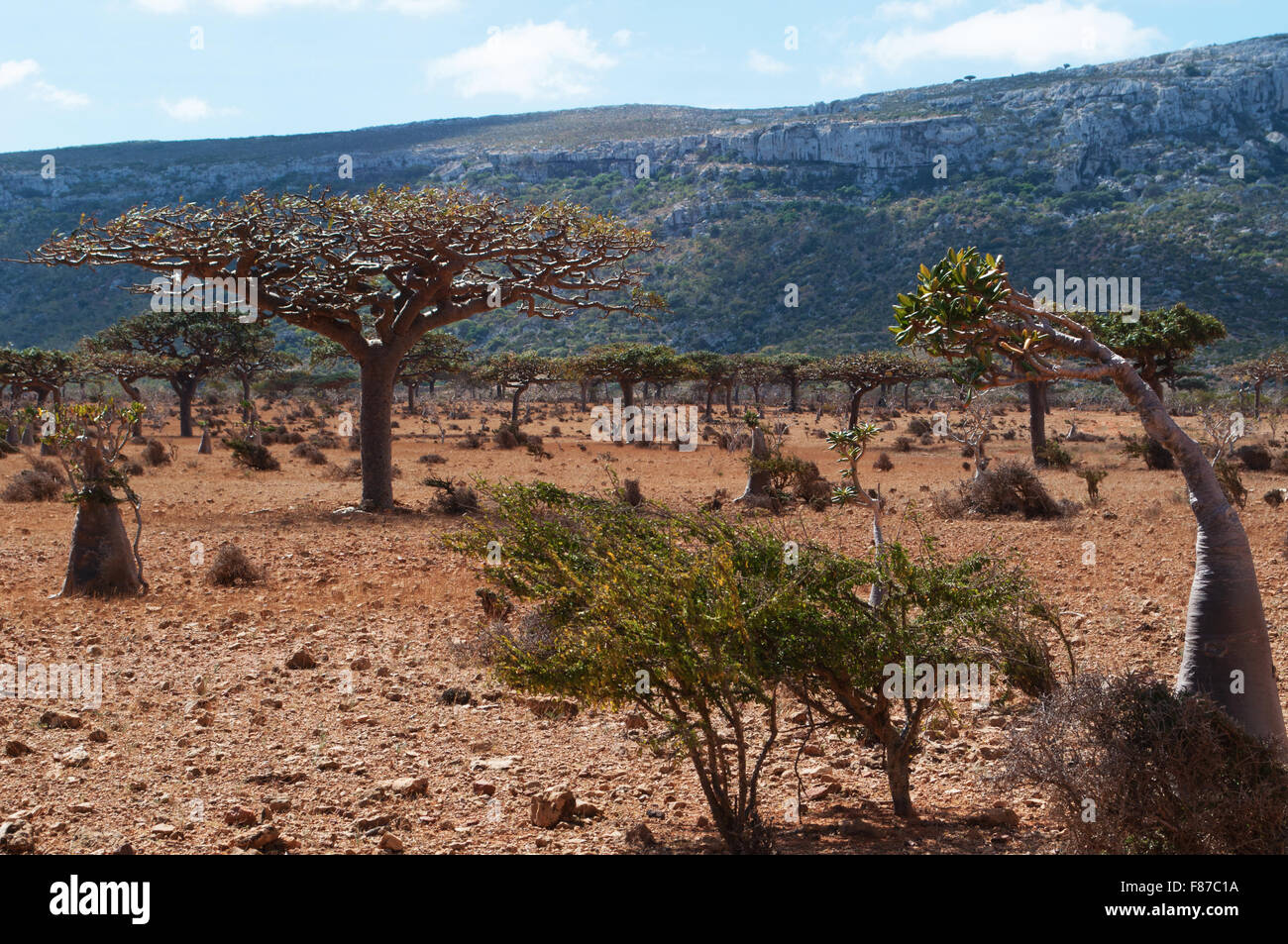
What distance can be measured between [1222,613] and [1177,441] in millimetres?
736

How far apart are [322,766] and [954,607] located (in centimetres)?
340

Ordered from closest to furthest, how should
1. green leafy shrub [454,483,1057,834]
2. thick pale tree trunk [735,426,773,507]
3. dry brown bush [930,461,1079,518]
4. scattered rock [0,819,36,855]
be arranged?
green leafy shrub [454,483,1057,834] → scattered rock [0,819,36,855] → dry brown bush [930,461,1079,518] → thick pale tree trunk [735,426,773,507]

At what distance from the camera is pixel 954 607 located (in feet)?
14.6

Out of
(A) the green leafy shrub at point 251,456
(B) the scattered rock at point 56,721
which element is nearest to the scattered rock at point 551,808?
(B) the scattered rock at point 56,721

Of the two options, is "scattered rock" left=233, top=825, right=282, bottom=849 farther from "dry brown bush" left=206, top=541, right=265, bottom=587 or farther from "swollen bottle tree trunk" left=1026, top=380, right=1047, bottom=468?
"swollen bottle tree trunk" left=1026, top=380, right=1047, bottom=468

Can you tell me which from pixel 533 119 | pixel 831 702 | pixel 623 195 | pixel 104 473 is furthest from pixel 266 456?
pixel 533 119

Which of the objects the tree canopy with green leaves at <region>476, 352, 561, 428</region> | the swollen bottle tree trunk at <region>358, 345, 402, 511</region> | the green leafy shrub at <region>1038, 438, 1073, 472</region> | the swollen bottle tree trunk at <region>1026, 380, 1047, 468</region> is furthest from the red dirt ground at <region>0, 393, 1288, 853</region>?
the tree canopy with green leaves at <region>476, 352, 561, 428</region>

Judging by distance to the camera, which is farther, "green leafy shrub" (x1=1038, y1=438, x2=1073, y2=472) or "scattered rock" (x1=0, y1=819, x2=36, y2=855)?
"green leafy shrub" (x1=1038, y1=438, x2=1073, y2=472)

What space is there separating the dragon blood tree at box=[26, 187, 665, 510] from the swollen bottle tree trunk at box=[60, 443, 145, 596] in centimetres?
611

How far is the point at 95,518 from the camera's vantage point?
9.59m

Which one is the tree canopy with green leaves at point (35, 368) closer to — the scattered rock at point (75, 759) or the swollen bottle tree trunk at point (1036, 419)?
the swollen bottle tree trunk at point (1036, 419)

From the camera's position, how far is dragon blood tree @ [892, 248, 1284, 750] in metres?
3.99

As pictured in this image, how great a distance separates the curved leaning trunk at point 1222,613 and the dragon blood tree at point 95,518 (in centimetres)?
888

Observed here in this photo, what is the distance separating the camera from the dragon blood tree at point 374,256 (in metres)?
15.0
